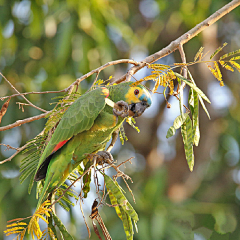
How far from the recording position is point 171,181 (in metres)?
6.63

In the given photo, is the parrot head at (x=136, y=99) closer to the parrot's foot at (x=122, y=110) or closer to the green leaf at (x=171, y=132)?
the parrot's foot at (x=122, y=110)

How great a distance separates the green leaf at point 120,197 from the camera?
1.42m

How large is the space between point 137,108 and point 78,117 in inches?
12.8

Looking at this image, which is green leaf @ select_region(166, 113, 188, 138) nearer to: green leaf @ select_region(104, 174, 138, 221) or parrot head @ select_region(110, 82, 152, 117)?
parrot head @ select_region(110, 82, 152, 117)

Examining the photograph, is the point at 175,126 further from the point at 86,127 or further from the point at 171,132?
the point at 86,127

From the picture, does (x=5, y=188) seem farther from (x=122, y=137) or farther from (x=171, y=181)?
(x=122, y=137)

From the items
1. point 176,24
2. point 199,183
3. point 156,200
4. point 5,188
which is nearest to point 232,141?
point 199,183

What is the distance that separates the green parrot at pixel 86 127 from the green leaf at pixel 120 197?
212 millimetres

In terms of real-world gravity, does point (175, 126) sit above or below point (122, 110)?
below

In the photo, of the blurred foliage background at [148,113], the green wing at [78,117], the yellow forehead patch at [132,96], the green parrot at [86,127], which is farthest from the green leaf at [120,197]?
the blurred foliage background at [148,113]

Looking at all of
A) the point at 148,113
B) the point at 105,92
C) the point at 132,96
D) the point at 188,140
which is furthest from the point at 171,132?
the point at 148,113

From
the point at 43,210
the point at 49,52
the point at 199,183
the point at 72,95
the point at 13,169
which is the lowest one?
the point at 199,183

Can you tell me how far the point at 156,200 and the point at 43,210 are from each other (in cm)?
493

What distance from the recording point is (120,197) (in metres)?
1.45
